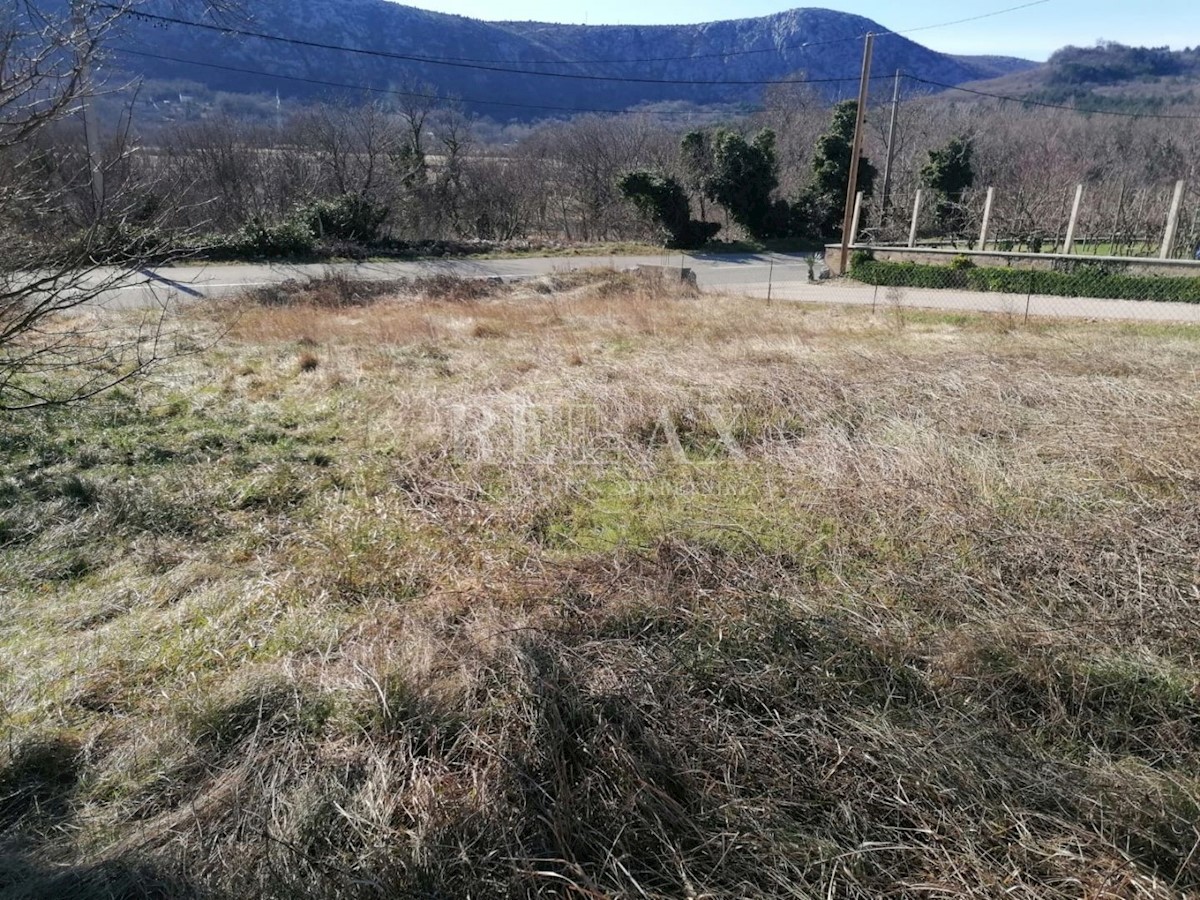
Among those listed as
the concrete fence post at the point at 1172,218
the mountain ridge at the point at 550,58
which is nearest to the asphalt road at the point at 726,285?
the concrete fence post at the point at 1172,218

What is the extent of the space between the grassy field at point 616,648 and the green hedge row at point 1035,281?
12499mm

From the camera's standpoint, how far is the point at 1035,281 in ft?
61.2

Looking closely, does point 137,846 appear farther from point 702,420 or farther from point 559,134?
point 559,134

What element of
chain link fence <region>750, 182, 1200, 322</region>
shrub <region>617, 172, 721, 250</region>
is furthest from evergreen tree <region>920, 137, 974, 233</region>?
shrub <region>617, 172, 721, 250</region>

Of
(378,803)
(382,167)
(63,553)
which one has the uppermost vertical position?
(382,167)

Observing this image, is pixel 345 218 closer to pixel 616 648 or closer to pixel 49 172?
pixel 49 172

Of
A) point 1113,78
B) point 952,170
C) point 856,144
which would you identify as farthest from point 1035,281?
point 1113,78

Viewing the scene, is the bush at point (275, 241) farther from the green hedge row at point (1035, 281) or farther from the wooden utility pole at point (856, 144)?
the green hedge row at point (1035, 281)

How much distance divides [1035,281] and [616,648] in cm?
1958

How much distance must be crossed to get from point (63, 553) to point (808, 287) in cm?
2012

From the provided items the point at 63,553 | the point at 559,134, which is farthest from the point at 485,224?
the point at 63,553

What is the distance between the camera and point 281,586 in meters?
4.38

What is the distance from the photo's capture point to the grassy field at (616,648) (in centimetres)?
241

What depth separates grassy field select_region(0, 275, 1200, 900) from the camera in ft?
7.89
